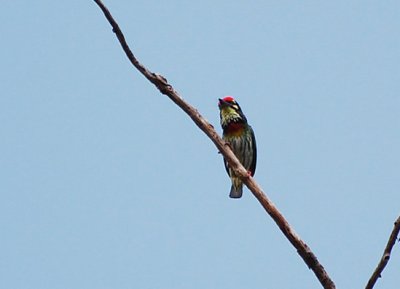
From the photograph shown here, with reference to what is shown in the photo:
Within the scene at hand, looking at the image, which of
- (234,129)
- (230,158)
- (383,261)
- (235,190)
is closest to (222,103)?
(234,129)

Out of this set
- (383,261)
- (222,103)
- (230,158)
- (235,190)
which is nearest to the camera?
(383,261)

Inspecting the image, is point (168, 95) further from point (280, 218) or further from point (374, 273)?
point (374, 273)

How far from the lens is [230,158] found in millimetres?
6371

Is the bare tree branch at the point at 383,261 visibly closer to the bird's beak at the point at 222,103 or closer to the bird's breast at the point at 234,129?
the bird's beak at the point at 222,103

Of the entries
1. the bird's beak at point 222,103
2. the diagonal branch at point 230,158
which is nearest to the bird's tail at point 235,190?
the bird's beak at point 222,103

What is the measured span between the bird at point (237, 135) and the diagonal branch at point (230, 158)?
117 inches

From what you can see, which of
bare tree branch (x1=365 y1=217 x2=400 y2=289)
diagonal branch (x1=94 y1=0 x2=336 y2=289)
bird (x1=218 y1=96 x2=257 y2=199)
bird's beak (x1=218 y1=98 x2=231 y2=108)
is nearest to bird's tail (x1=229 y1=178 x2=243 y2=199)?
bird (x1=218 y1=96 x2=257 y2=199)

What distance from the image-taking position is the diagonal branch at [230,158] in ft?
17.6

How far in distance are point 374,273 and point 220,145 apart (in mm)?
1853

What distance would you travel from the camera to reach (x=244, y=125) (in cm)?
953

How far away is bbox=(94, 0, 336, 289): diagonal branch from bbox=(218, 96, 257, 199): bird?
2968 millimetres

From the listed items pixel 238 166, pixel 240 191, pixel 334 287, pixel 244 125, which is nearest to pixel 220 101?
pixel 244 125

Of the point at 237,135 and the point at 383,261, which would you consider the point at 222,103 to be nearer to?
the point at 237,135

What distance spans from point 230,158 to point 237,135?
3138 mm
